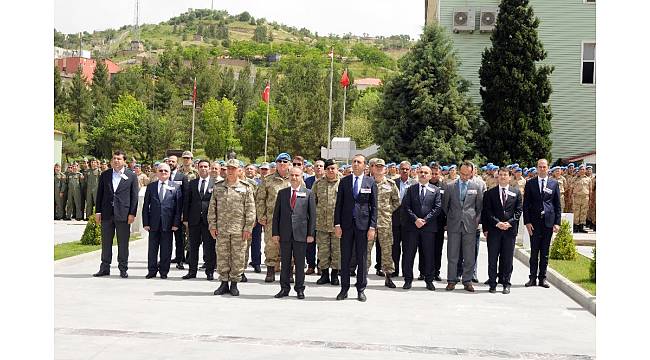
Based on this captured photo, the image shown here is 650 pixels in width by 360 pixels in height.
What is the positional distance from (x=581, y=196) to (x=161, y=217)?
16.0 metres

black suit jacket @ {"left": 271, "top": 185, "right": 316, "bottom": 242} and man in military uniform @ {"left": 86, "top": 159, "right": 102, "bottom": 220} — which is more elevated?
black suit jacket @ {"left": 271, "top": 185, "right": 316, "bottom": 242}

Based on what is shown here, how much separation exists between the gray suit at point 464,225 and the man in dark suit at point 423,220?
251 mm

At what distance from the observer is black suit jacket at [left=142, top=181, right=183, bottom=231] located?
14.9 m

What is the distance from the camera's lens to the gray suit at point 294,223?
13000 mm

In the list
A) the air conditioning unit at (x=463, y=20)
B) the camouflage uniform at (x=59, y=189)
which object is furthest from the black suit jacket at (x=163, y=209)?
the air conditioning unit at (x=463, y=20)

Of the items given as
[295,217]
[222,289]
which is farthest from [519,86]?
[222,289]

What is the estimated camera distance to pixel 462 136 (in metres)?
38.9

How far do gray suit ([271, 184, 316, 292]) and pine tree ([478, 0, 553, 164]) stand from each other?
26299mm

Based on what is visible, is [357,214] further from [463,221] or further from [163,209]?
[163,209]

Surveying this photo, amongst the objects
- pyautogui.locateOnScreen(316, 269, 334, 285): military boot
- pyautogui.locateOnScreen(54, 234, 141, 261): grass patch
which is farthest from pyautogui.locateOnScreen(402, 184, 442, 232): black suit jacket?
pyautogui.locateOnScreen(54, 234, 141, 261): grass patch

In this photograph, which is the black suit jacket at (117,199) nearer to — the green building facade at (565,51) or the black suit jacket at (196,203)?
the black suit jacket at (196,203)

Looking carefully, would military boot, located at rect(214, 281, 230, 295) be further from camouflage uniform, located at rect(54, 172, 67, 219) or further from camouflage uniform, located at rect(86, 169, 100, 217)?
camouflage uniform, located at rect(54, 172, 67, 219)
